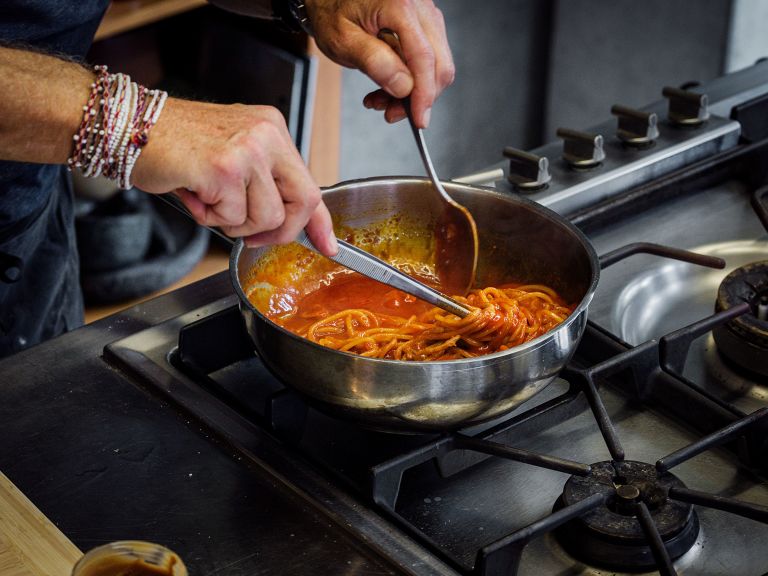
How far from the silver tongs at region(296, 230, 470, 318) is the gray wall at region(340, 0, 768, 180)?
1.97 meters

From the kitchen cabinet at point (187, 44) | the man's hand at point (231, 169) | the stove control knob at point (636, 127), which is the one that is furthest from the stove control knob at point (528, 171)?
the kitchen cabinet at point (187, 44)

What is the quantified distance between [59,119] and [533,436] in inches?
21.1

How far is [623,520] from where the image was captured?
35.7 inches

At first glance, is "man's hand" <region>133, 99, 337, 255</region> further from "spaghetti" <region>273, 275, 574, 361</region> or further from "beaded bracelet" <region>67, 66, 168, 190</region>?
"spaghetti" <region>273, 275, 574, 361</region>

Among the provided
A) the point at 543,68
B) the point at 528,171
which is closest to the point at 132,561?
the point at 528,171

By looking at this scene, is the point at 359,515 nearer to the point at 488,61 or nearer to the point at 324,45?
the point at 324,45

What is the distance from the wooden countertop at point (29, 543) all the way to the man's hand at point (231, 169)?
29 cm

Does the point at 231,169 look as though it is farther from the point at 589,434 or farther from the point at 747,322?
the point at 747,322

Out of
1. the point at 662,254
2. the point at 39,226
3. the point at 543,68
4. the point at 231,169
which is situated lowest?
the point at 543,68

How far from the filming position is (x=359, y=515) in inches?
36.1

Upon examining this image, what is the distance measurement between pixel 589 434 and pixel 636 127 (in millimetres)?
595

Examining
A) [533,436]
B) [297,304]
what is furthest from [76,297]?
[533,436]

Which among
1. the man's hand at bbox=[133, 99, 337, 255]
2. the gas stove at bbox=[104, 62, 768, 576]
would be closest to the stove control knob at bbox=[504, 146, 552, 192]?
the gas stove at bbox=[104, 62, 768, 576]

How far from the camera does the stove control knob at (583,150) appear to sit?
1.43 metres
